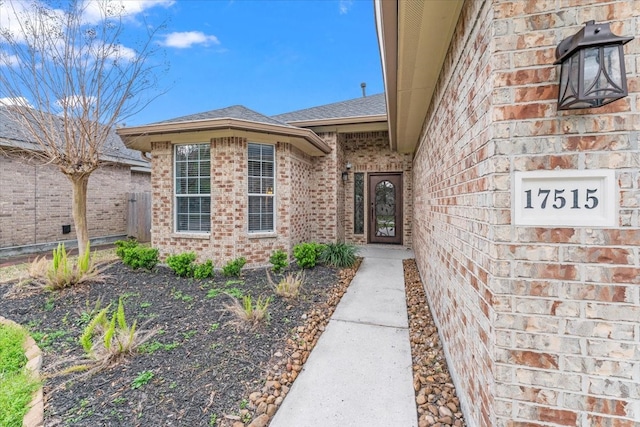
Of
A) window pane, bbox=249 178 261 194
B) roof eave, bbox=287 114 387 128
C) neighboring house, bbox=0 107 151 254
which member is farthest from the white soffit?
neighboring house, bbox=0 107 151 254

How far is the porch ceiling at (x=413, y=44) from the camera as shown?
2061 millimetres

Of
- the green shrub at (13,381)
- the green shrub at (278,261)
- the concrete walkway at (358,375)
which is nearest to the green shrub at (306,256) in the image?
the green shrub at (278,261)

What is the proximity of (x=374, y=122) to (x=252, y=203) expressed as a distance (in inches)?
154

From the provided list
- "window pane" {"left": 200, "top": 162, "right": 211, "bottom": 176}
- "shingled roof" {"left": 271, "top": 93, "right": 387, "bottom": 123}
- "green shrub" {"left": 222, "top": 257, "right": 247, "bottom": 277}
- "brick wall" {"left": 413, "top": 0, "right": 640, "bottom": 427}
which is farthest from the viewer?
"shingled roof" {"left": 271, "top": 93, "right": 387, "bottom": 123}

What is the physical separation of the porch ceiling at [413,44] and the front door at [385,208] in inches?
179

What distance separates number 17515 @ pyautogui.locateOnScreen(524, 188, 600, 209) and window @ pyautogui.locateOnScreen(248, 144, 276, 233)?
553 centimetres

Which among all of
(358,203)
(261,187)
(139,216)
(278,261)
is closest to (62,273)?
(278,261)

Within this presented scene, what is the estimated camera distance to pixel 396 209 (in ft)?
28.7

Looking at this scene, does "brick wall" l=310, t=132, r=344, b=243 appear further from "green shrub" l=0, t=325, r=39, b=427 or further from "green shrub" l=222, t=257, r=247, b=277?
"green shrub" l=0, t=325, r=39, b=427

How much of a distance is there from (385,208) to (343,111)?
3.39 meters

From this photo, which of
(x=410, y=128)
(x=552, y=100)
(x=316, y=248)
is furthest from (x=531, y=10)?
(x=316, y=248)

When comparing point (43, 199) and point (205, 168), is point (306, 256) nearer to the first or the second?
point (205, 168)

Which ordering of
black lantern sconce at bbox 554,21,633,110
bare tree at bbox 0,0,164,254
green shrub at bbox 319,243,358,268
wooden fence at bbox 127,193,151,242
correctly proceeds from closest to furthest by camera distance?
black lantern sconce at bbox 554,21,633,110 → bare tree at bbox 0,0,164,254 → green shrub at bbox 319,243,358,268 → wooden fence at bbox 127,193,151,242

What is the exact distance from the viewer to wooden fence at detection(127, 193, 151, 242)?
35.1ft
